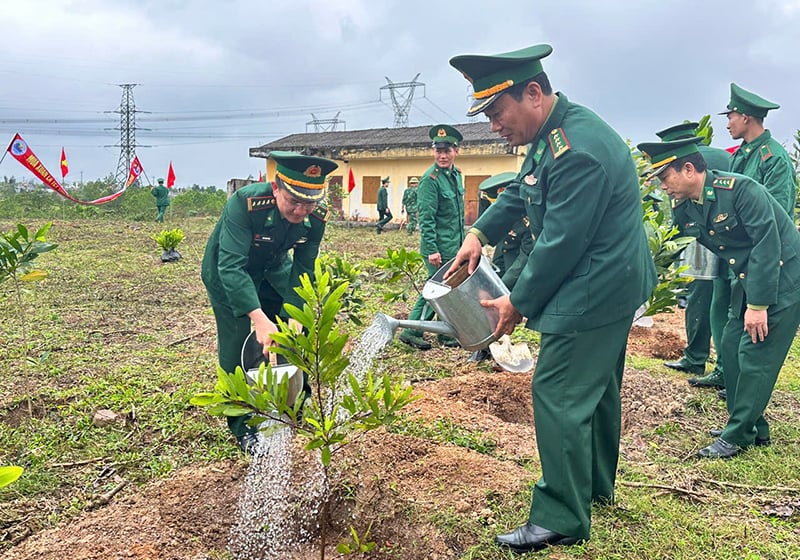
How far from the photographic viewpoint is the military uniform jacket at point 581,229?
2139mm

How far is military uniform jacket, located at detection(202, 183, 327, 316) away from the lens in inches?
116

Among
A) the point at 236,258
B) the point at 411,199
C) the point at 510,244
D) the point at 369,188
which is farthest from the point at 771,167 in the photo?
the point at 369,188

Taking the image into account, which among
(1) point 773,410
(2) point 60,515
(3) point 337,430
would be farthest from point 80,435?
(1) point 773,410

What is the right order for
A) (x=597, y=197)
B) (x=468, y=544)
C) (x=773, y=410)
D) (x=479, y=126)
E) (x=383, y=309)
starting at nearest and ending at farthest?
(x=597, y=197) < (x=468, y=544) < (x=773, y=410) < (x=383, y=309) < (x=479, y=126)

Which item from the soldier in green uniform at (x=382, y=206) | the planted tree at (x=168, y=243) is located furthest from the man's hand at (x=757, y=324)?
the soldier in green uniform at (x=382, y=206)

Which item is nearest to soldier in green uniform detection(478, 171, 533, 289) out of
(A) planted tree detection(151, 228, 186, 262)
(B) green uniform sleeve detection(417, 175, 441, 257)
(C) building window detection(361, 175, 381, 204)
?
(B) green uniform sleeve detection(417, 175, 441, 257)

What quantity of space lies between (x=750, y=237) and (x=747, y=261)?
0.53 feet

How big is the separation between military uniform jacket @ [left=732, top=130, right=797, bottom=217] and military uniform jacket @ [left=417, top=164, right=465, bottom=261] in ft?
7.50

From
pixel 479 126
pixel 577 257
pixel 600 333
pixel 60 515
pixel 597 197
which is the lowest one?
pixel 60 515

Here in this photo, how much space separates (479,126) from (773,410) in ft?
60.1

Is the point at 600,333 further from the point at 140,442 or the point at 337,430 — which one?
the point at 140,442

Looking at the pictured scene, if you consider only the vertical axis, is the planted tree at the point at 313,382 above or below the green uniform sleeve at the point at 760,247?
below

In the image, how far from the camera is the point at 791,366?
518 centimetres

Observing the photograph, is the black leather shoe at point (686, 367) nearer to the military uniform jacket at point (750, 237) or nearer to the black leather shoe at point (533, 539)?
the military uniform jacket at point (750, 237)
